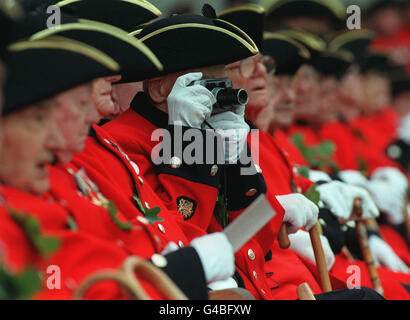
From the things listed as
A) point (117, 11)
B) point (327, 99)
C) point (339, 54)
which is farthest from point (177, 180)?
point (339, 54)

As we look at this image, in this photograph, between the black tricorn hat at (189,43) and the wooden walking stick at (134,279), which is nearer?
the wooden walking stick at (134,279)

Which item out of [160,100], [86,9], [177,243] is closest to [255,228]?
[177,243]

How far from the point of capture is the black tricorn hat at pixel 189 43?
300 centimetres

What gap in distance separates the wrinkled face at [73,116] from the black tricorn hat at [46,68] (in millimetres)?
83

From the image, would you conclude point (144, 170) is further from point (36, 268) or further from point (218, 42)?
point (36, 268)

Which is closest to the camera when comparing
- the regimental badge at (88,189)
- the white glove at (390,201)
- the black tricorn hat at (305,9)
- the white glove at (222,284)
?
the regimental badge at (88,189)

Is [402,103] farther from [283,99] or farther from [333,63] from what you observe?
[283,99]

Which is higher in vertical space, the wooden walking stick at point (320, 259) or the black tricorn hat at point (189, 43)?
the black tricorn hat at point (189, 43)

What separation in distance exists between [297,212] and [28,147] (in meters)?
1.60

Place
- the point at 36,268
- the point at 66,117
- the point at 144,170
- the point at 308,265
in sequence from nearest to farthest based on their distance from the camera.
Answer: the point at 36,268, the point at 66,117, the point at 144,170, the point at 308,265

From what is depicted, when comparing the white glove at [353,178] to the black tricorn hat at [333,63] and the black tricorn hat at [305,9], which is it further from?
the black tricorn hat at [305,9]

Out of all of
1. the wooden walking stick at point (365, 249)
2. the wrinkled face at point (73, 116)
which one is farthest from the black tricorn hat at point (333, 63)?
the wrinkled face at point (73, 116)
